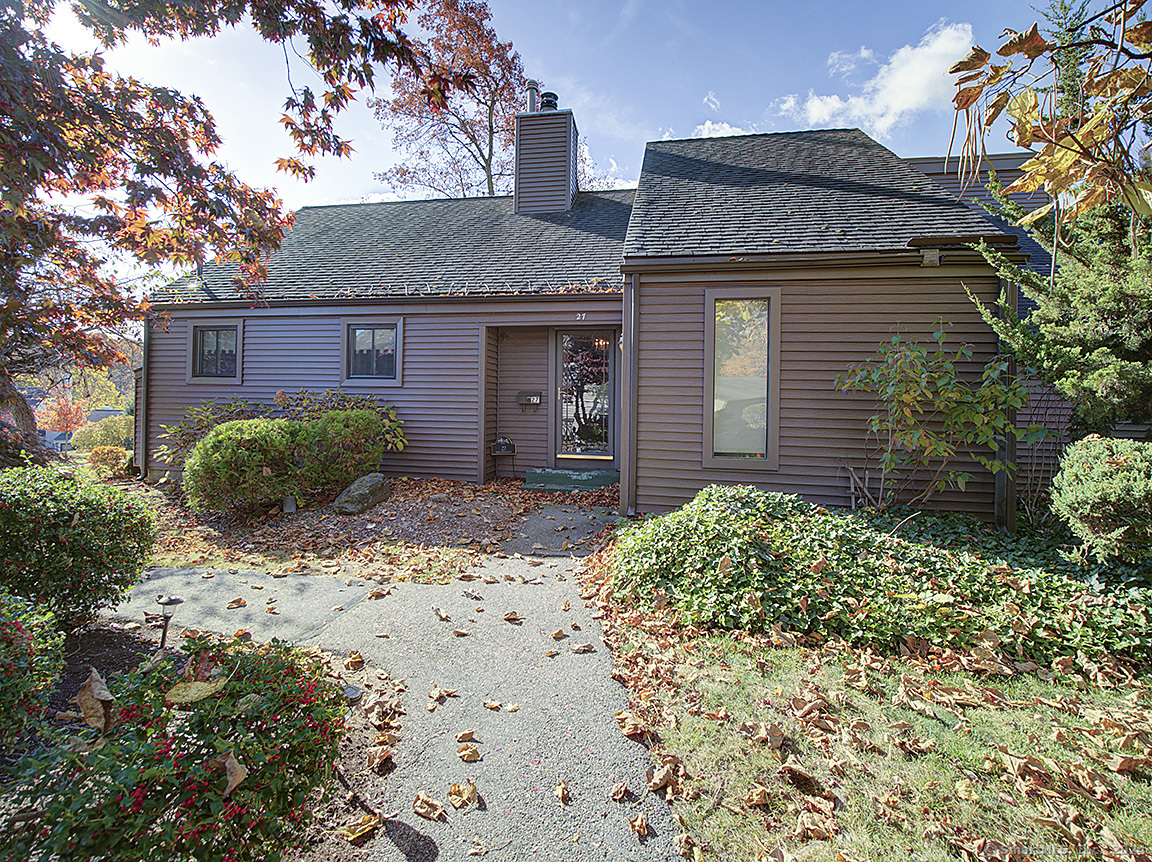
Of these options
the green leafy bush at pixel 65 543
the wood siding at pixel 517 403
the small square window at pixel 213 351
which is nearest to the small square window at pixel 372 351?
the wood siding at pixel 517 403

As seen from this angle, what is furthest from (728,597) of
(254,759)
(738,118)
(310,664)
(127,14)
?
(738,118)

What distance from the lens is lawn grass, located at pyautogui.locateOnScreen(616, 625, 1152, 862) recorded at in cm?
213

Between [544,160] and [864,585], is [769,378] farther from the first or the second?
[544,160]

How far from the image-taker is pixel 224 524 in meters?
7.72

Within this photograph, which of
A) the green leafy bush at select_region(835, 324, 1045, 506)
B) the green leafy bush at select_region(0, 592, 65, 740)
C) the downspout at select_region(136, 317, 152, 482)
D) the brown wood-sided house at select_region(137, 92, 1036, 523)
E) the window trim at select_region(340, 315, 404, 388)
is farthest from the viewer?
the downspout at select_region(136, 317, 152, 482)

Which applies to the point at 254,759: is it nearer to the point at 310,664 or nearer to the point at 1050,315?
the point at 310,664

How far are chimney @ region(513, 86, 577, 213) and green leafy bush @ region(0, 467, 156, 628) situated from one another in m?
10.7

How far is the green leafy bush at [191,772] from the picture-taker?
1.41m

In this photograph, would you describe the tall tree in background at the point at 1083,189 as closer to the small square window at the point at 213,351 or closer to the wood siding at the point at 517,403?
the wood siding at the point at 517,403

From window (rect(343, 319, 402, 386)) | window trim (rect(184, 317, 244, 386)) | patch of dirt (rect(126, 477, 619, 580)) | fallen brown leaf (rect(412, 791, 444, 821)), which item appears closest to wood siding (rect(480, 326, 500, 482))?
patch of dirt (rect(126, 477, 619, 580))

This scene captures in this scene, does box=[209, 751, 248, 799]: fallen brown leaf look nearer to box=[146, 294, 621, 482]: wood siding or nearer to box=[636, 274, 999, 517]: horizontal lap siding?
box=[636, 274, 999, 517]: horizontal lap siding

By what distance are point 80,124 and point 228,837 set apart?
4.41 m

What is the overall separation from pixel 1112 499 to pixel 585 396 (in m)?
7.51

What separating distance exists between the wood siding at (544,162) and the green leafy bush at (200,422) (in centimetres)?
718
